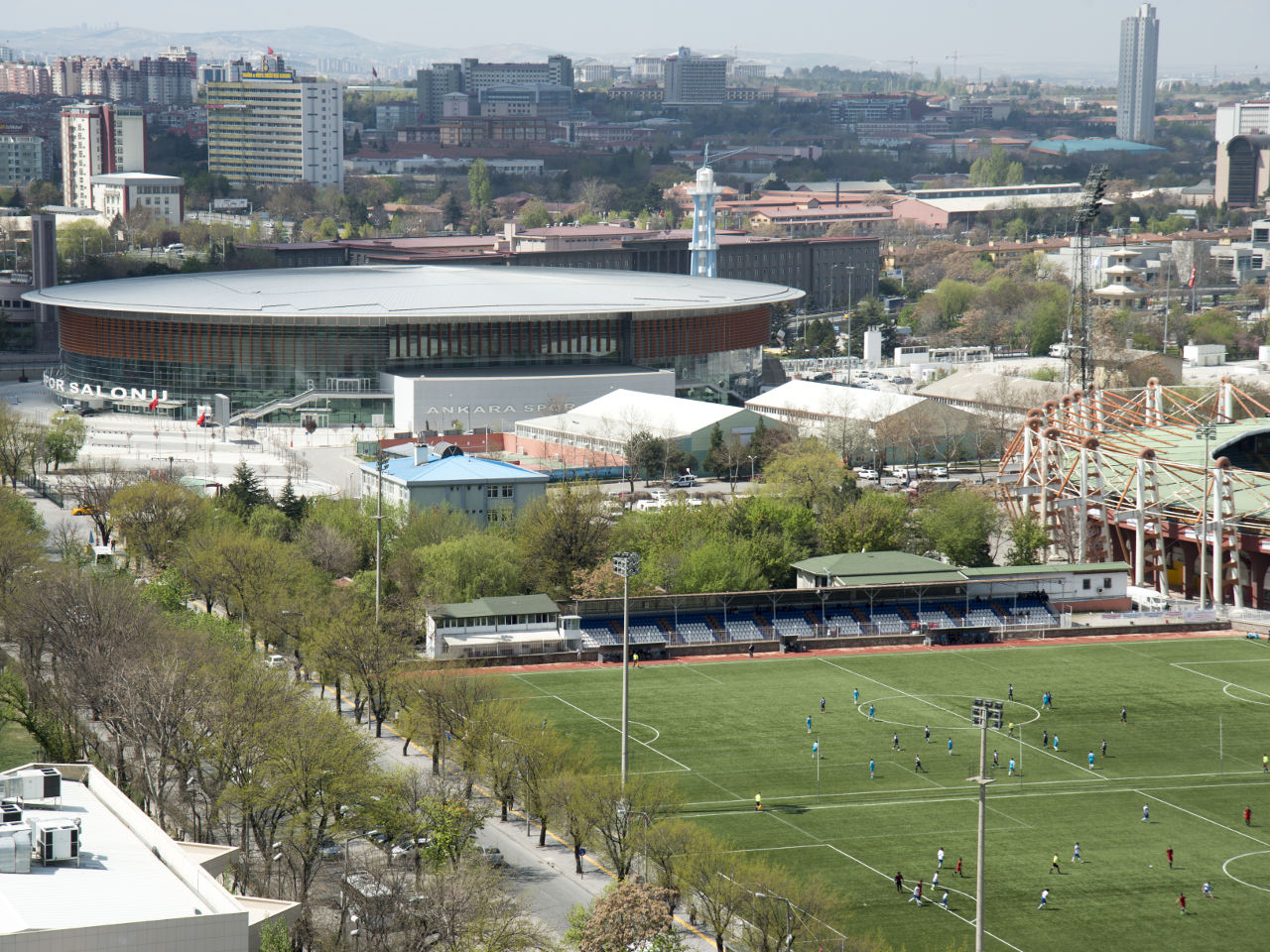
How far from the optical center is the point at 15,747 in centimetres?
4984

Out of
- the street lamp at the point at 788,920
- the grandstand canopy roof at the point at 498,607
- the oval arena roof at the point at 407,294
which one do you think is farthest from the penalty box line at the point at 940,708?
the oval arena roof at the point at 407,294

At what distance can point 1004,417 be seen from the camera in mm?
104312

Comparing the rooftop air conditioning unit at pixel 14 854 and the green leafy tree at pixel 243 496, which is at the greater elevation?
the rooftop air conditioning unit at pixel 14 854

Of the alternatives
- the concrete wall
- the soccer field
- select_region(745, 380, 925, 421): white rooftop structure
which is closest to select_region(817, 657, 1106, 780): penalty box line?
the soccer field

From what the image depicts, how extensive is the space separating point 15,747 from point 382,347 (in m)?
58.8

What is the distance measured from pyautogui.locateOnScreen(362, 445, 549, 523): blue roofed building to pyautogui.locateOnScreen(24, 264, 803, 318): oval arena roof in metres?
29.8

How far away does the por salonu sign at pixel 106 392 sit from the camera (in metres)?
108

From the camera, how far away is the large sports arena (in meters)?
105

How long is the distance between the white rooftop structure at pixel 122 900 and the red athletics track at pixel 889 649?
91.5 ft

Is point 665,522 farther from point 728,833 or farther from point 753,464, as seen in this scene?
point 728,833

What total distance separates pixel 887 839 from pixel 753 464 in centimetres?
4903

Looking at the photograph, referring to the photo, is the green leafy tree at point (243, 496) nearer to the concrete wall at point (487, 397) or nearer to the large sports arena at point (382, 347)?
the concrete wall at point (487, 397)

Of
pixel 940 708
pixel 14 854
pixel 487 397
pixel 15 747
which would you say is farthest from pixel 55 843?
pixel 487 397

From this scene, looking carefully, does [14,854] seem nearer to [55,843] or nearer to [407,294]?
[55,843]
